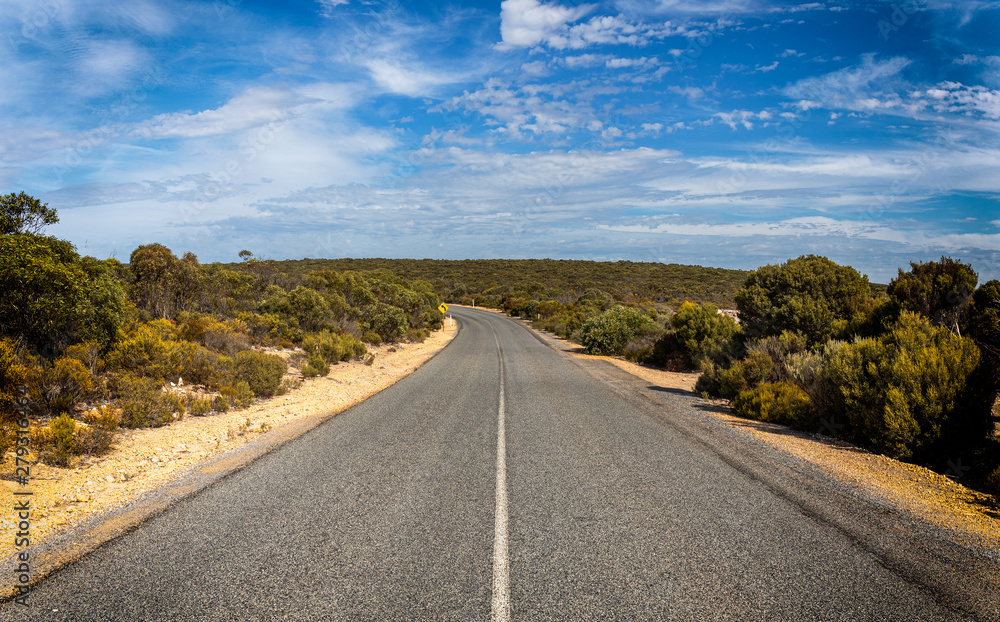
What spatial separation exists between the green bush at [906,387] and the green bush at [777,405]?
2.59 ft

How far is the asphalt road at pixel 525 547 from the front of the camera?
3.24 metres

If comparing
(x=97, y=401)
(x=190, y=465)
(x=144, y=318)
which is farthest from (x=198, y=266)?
(x=190, y=465)

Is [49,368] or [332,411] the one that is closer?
[49,368]

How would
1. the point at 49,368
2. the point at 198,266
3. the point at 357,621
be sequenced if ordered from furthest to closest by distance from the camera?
the point at 198,266 → the point at 49,368 → the point at 357,621

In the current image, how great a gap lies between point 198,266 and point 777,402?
65.4 feet

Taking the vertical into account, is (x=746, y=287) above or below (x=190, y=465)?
above

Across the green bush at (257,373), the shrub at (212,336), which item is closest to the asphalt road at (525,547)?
the green bush at (257,373)

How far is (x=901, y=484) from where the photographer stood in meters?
5.59


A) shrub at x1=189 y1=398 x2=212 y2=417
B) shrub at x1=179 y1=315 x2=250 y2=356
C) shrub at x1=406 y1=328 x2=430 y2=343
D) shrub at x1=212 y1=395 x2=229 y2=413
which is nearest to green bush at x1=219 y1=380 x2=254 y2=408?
shrub at x1=212 y1=395 x2=229 y2=413

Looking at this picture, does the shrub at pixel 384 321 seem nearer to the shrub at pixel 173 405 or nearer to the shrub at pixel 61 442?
the shrub at pixel 173 405

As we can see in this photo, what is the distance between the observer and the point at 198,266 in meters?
19.0

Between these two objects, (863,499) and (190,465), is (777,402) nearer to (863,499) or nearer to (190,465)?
(863,499)

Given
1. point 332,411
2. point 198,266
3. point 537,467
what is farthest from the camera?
point 198,266

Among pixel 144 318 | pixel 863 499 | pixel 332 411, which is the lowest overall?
pixel 332 411
